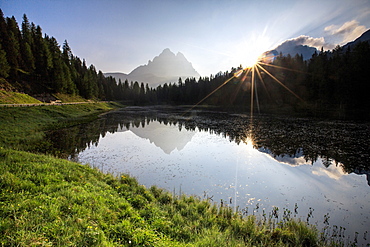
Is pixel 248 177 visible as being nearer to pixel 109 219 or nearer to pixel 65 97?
pixel 109 219

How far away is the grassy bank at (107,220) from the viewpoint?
4.45 meters

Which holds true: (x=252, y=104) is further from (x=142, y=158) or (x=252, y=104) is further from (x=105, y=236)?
(x=105, y=236)

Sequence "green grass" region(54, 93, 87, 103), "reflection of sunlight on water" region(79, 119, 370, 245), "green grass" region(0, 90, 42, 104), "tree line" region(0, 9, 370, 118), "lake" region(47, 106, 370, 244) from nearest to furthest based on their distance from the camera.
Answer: "lake" region(47, 106, 370, 244), "reflection of sunlight on water" region(79, 119, 370, 245), "green grass" region(0, 90, 42, 104), "tree line" region(0, 9, 370, 118), "green grass" region(54, 93, 87, 103)

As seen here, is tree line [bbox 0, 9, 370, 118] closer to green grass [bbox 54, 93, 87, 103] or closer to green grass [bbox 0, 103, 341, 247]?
green grass [bbox 54, 93, 87, 103]

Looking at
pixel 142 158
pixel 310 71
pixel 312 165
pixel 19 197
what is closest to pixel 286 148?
pixel 312 165

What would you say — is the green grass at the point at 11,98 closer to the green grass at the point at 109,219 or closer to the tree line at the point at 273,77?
the tree line at the point at 273,77

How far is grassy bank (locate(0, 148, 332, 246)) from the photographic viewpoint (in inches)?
175

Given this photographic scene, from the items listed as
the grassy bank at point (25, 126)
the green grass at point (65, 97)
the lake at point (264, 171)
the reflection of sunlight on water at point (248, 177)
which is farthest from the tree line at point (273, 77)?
the reflection of sunlight on water at point (248, 177)

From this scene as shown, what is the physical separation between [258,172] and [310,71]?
97999 millimetres

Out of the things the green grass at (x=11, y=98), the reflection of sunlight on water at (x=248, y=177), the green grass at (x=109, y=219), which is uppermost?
the green grass at (x=11, y=98)

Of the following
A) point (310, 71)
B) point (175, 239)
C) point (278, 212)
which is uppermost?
point (310, 71)

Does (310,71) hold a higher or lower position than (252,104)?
higher

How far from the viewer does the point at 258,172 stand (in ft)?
46.2

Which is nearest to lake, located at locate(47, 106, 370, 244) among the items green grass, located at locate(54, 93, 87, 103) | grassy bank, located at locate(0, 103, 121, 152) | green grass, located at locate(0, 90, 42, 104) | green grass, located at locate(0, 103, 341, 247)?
green grass, located at locate(0, 103, 341, 247)
